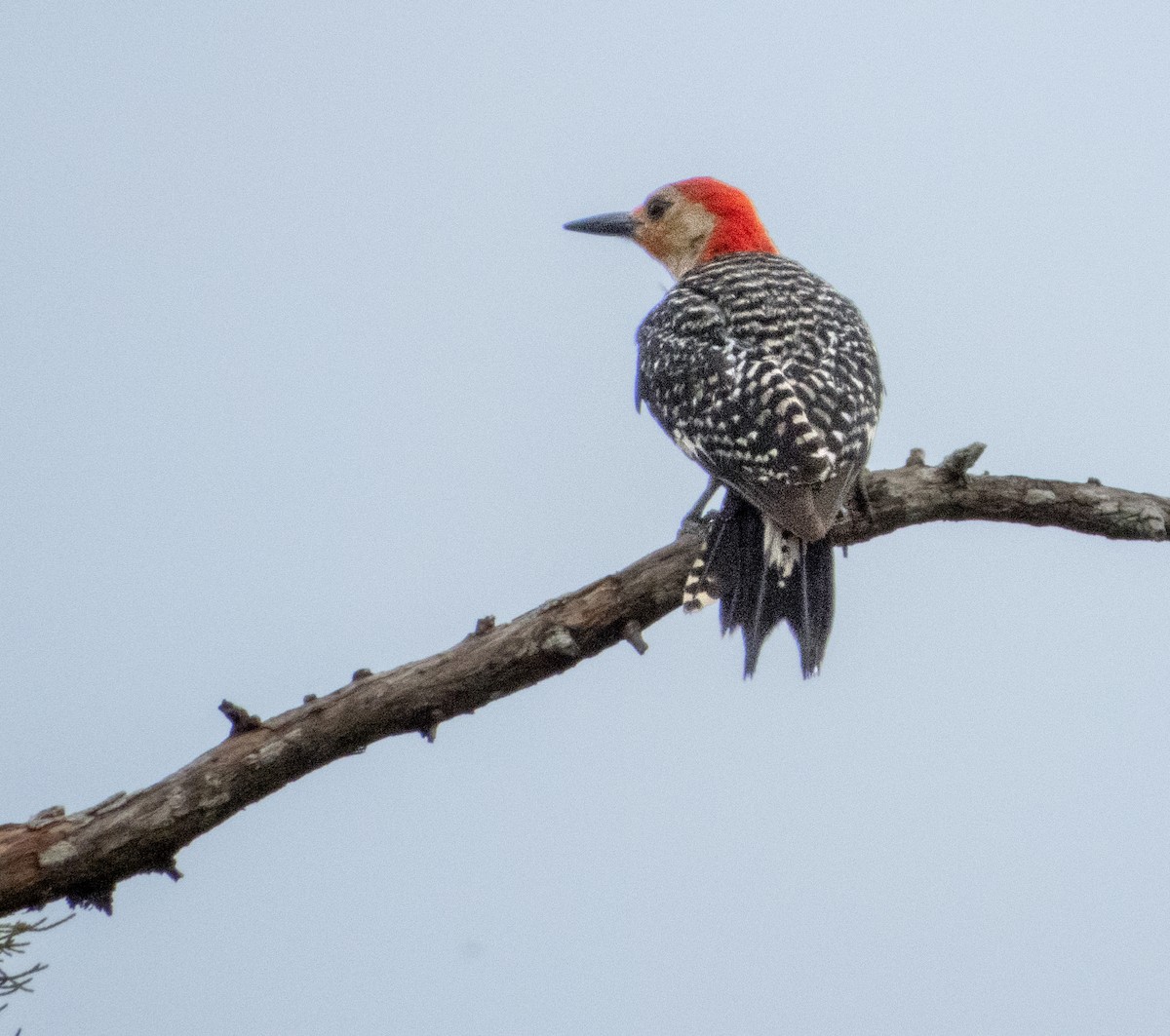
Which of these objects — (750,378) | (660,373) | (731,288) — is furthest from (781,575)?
(731,288)

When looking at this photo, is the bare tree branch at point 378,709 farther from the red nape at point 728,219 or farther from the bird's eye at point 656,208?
the bird's eye at point 656,208

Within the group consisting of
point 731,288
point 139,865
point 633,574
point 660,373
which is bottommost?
point 139,865

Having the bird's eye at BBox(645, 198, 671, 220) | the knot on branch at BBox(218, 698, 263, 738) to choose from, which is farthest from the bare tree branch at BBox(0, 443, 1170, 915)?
the bird's eye at BBox(645, 198, 671, 220)

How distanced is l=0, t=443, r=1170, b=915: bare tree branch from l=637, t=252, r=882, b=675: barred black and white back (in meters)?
0.20

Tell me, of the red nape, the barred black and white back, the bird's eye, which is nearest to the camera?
the barred black and white back

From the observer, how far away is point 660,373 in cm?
545

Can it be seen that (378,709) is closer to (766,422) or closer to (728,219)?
(766,422)

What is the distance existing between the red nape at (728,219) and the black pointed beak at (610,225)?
17.9 inches

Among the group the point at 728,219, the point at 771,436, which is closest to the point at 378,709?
the point at 771,436

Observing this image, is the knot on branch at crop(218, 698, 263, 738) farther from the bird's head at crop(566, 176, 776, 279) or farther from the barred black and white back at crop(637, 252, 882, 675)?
the bird's head at crop(566, 176, 776, 279)

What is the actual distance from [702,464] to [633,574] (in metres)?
Answer: 0.74

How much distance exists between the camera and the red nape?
704 cm

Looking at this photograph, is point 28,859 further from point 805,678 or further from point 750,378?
point 750,378

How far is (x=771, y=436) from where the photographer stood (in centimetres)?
466
